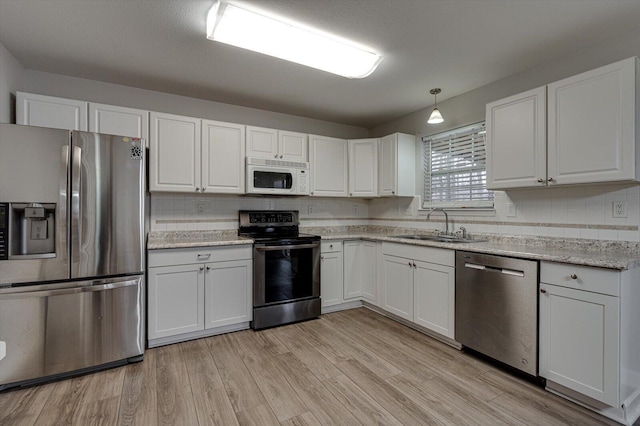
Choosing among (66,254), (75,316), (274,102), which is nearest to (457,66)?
(274,102)

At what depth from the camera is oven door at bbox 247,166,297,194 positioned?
3287 mm

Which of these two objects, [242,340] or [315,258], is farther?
[315,258]

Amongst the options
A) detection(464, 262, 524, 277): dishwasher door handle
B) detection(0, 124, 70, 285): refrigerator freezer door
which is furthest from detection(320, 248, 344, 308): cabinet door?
detection(0, 124, 70, 285): refrigerator freezer door

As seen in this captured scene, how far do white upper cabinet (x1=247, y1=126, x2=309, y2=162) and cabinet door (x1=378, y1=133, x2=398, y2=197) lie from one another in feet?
3.13

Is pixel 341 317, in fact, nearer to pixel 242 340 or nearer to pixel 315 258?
pixel 315 258

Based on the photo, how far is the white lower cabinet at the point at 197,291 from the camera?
8.75ft

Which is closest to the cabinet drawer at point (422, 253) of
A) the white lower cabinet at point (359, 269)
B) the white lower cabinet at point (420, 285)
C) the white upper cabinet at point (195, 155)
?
the white lower cabinet at point (420, 285)

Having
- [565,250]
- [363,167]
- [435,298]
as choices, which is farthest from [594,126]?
[363,167]

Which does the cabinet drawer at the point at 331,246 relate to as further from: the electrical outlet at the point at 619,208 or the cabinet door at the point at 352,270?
the electrical outlet at the point at 619,208

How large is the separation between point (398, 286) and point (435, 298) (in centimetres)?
46

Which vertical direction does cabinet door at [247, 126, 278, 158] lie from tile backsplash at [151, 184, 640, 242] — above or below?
above

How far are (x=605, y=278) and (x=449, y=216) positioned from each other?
1668 millimetres

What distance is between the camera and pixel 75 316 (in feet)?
7.26

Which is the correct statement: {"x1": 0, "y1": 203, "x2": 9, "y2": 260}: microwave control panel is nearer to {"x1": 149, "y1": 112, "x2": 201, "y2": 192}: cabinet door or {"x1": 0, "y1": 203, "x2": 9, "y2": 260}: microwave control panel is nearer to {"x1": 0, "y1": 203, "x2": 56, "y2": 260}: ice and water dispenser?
{"x1": 0, "y1": 203, "x2": 56, "y2": 260}: ice and water dispenser
